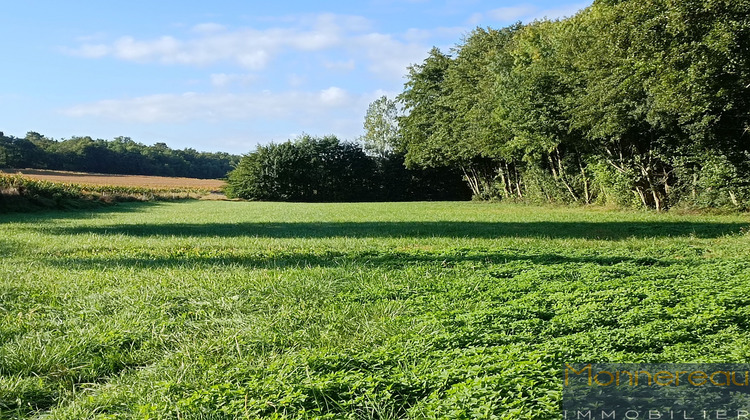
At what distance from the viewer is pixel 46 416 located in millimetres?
2711

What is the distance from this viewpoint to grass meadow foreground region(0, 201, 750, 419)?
9.01ft

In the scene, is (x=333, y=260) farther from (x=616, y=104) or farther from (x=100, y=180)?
(x=100, y=180)

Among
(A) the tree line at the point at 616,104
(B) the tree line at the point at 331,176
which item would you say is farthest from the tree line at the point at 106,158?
(A) the tree line at the point at 616,104

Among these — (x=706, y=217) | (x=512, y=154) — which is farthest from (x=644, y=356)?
(x=512, y=154)

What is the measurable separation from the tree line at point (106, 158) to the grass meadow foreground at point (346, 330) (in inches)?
1912

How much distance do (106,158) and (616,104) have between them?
3058 inches

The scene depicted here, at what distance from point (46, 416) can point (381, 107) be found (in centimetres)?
5873

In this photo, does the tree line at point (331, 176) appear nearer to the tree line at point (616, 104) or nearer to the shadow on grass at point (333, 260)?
the tree line at point (616, 104)

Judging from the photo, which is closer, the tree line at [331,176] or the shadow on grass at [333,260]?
the shadow on grass at [333,260]

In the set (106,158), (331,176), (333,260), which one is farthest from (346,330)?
(106,158)

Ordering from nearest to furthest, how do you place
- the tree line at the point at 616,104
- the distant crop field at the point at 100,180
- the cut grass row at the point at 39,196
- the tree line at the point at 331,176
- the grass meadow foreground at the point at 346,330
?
the grass meadow foreground at the point at 346,330, the tree line at the point at 616,104, the cut grass row at the point at 39,196, the distant crop field at the point at 100,180, the tree line at the point at 331,176

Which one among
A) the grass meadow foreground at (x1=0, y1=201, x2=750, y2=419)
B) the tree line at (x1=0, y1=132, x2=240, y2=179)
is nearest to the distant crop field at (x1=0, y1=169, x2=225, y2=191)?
the tree line at (x1=0, y1=132, x2=240, y2=179)

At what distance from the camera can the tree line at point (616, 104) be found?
12.1 meters

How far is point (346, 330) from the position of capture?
3.97m
